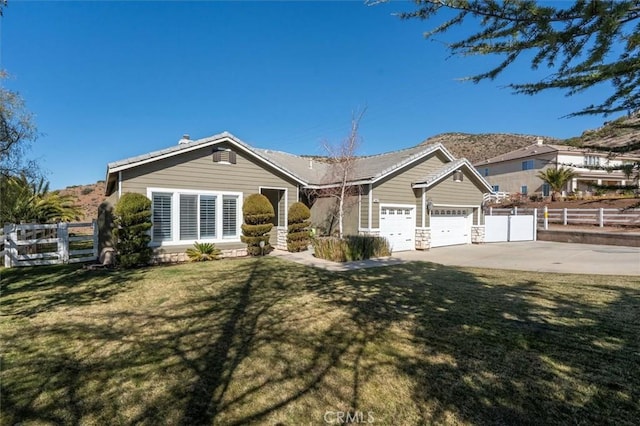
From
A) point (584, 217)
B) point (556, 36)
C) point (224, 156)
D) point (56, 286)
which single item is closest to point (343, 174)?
point (224, 156)

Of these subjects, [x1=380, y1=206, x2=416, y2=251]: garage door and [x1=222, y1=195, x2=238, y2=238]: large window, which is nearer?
[x1=222, y1=195, x2=238, y2=238]: large window

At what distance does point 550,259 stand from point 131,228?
15004mm

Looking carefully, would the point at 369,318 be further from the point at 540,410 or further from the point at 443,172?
the point at 443,172

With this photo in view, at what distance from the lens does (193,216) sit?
12.1 metres

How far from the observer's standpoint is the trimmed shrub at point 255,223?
12805 millimetres

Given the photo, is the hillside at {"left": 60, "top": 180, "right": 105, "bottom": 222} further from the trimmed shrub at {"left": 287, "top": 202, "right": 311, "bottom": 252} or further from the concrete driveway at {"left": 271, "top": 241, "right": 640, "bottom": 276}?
the concrete driveway at {"left": 271, "top": 241, "right": 640, "bottom": 276}

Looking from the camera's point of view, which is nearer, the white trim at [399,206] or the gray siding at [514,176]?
the white trim at [399,206]

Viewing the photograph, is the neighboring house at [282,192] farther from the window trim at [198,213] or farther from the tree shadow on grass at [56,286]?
the tree shadow on grass at [56,286]

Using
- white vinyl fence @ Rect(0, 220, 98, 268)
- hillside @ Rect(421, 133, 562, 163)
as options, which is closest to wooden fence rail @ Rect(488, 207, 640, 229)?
white vinyl fence @ Rect(0, 220, 98, 268)

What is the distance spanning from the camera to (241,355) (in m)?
3.95

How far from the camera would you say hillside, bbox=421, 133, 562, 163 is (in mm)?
59769

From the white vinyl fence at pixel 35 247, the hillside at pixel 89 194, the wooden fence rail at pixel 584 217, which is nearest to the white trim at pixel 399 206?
the wooden fence rail at pixel 584 217

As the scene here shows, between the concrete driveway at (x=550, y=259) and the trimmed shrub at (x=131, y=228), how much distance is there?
932cm

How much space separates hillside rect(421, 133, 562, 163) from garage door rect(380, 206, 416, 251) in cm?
4531
